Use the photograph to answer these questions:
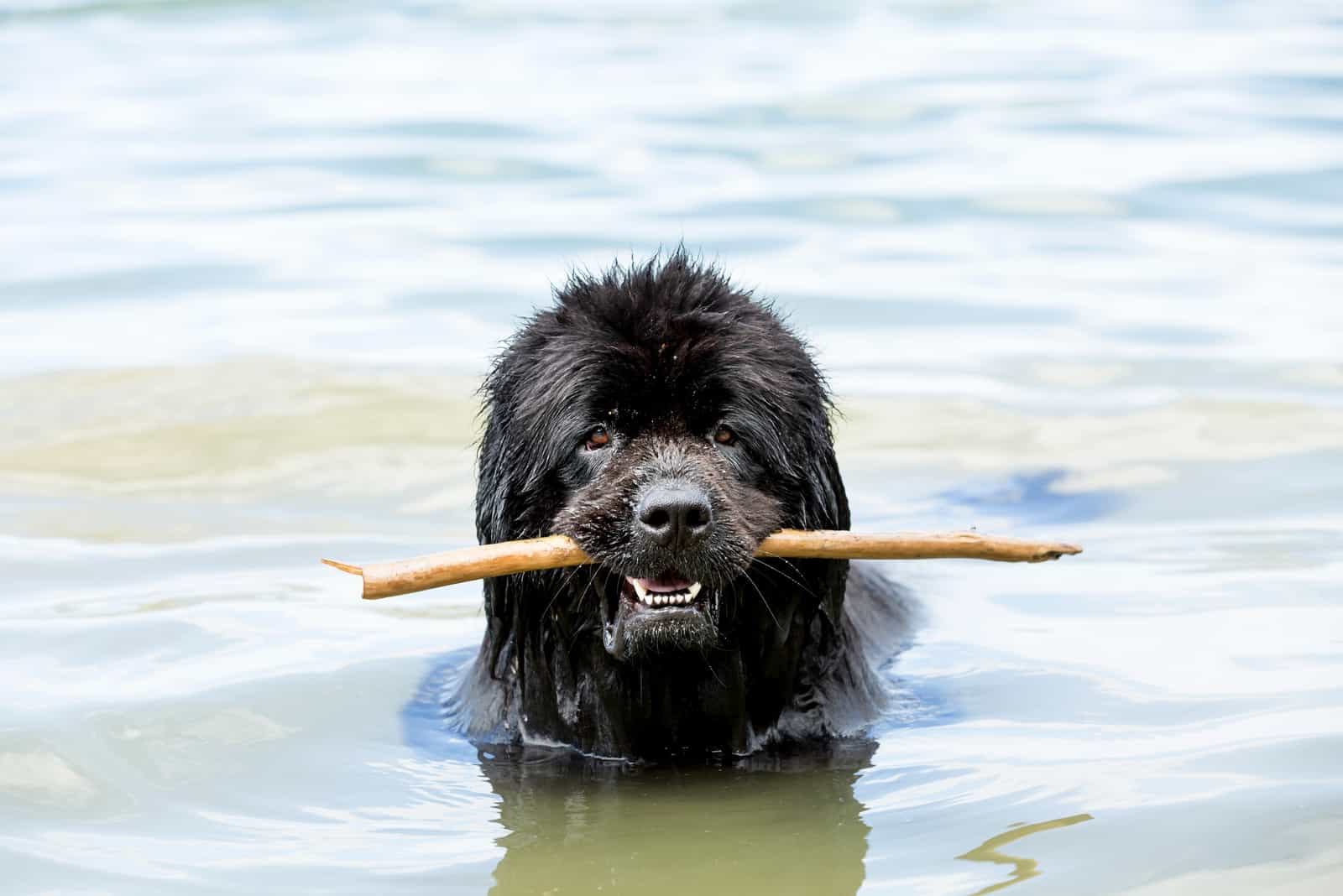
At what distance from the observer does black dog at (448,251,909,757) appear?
4.46 metres

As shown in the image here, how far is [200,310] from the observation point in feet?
33.8

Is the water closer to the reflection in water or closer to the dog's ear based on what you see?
the reflection in water

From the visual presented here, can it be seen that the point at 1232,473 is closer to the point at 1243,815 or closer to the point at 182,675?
the point at 1243,815

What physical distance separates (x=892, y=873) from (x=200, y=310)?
7.17m

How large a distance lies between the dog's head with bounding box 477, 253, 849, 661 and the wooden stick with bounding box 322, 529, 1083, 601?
66mm

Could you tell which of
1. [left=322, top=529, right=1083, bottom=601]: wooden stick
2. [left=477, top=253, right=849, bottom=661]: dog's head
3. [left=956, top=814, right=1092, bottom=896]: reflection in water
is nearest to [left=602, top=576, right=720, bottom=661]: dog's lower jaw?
[left=477, top=253, right=849, bottom=661]: dog's head

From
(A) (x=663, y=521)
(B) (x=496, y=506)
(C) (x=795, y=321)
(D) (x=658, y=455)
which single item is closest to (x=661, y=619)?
(A) (x=663, y=521)

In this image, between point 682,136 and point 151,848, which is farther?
point 682,136

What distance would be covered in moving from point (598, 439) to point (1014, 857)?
1.43 meters

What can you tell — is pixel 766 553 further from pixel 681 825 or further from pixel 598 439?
pixel 681 825

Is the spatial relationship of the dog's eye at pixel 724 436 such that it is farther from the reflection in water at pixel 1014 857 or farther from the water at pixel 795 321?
the reflection in water at pixel 1014 857

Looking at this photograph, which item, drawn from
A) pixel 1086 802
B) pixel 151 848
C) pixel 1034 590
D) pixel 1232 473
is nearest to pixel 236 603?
pixel 151 848

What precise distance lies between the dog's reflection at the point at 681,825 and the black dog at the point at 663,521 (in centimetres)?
15

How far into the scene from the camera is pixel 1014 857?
13.2ft
